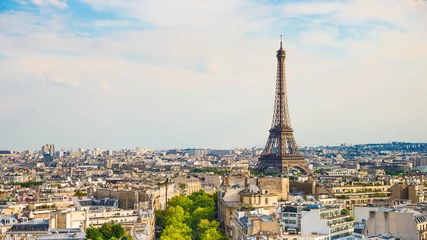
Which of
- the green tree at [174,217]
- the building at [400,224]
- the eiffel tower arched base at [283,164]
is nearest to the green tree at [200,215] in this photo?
the green tree at [174,217]

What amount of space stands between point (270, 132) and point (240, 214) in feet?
267

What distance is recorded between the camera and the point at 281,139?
127 metres

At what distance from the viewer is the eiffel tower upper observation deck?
125 metres

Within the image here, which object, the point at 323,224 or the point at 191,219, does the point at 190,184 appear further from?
the point at 323,224

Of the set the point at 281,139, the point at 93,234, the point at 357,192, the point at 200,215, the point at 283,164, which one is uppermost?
the point at 281,139

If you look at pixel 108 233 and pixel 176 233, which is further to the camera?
pixel 176 233

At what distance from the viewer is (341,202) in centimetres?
6550

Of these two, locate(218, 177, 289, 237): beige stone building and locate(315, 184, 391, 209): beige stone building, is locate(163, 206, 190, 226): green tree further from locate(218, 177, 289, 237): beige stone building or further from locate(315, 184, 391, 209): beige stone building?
locate(315, 184, 391, 209): beige stone building

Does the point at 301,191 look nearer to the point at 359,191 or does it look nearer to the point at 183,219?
the point at 359,191

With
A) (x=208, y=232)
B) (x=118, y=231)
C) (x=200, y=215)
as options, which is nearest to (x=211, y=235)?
(x=208, y=232)

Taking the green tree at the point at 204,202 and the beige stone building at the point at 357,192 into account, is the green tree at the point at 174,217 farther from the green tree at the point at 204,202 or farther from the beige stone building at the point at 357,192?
the beige stone building at the point at 357,192

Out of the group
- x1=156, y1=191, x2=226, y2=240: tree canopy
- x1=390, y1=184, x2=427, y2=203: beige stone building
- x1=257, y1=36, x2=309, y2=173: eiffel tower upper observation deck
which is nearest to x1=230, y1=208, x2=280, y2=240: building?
x1=156, y1=191, x2=226, y2=240: tree canopy

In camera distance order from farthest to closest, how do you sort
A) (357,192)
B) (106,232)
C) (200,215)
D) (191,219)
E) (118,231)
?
1. (357,192)
2. (191,219)
3. (200,215)
4. (118,231)
5. (106,232)

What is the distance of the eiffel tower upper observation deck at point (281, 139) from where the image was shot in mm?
124812
